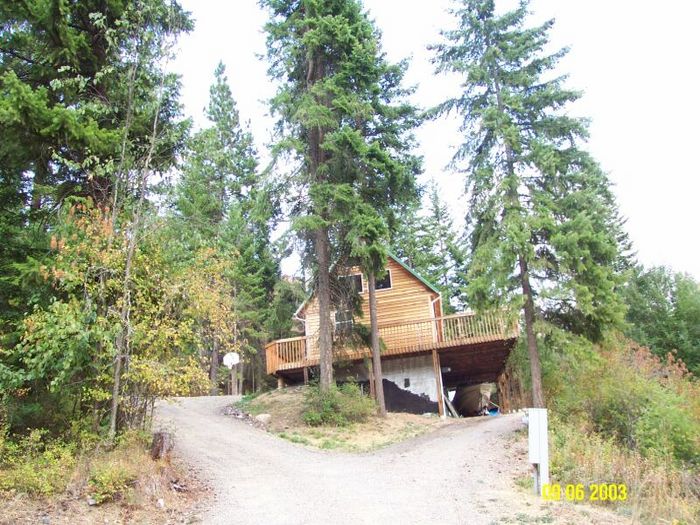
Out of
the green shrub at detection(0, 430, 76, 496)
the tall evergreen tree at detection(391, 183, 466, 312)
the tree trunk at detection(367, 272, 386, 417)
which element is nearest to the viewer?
the green shrub at detection(0, 430, 76, 496)

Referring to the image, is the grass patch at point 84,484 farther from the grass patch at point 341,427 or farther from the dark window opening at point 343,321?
the dark window opening at point 343,321

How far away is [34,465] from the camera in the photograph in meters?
6.56

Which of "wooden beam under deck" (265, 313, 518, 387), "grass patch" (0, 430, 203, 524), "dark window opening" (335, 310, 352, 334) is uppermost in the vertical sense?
"dark window opening" (335, 310, 352, 334)

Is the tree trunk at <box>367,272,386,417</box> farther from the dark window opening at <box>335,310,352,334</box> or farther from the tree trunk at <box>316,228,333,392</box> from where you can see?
the tree trunk at <box>316,228,333,392</box>

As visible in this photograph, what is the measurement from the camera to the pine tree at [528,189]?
12.9 metres

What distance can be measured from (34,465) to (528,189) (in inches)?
503

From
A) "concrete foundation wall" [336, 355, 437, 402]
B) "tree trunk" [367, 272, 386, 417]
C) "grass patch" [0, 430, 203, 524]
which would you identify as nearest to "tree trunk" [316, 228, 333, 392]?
"tree trunk" [367, 272, 386, 417]

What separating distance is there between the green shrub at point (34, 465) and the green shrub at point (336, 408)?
25.5ft

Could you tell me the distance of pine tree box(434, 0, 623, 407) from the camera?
42.4 ft

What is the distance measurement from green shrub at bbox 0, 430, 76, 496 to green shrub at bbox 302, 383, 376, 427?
7760mm

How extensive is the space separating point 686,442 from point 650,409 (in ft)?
3.70

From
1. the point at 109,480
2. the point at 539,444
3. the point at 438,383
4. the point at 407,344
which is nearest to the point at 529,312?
the point at 438,383

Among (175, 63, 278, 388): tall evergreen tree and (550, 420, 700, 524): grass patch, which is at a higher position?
(175, 63, 278, 388): tall evergreen tree

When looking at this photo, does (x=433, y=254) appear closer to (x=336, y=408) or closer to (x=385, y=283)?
(x=385, y=283)
